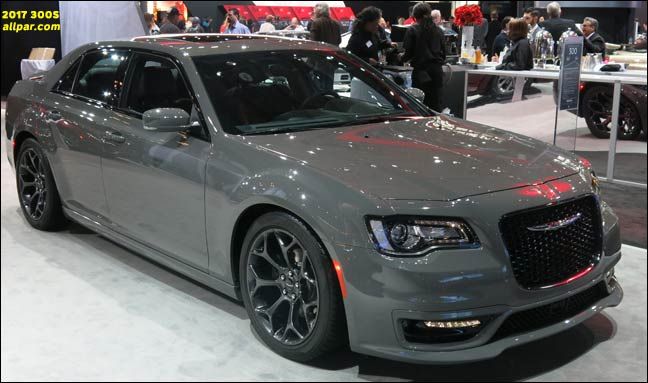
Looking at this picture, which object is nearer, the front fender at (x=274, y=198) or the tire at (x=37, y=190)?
the front fender at (x=274, y=198)

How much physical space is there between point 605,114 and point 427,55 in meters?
1.98

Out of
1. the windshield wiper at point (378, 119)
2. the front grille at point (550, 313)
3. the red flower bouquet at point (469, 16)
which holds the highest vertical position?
the red flower bouquet at point (469, 16)

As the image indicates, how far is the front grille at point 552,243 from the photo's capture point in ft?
9.09

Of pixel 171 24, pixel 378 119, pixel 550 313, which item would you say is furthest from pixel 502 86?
pixel 171 24

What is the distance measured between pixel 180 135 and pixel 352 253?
1.25 meters

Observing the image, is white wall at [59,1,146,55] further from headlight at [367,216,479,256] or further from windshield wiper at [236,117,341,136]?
headlight at [367,216,479,256]

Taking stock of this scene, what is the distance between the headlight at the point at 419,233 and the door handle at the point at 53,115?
2541mm

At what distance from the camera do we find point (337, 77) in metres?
4.13

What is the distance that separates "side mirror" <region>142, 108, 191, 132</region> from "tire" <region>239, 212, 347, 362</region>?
0.66 metres

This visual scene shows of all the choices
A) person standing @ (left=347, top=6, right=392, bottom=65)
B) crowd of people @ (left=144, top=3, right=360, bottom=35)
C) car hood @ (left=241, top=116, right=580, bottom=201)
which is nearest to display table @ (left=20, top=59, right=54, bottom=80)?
crowd of people @ (left=144, top=3, right=360, bottom=35)

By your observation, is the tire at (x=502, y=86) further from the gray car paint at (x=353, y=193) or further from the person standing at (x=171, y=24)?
the person standing at (x=171, y=24)

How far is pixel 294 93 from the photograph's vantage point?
12.4 ft

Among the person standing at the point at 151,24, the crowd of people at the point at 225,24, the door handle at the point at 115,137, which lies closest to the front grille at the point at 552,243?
the door handle at the point at 115,137

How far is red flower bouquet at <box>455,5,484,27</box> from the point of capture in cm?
852
